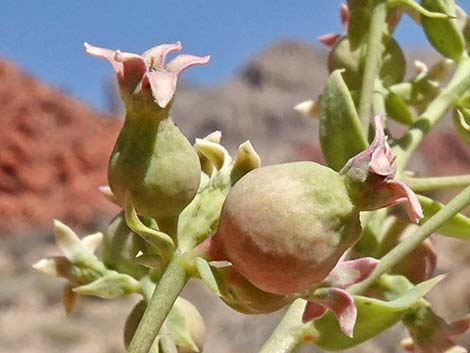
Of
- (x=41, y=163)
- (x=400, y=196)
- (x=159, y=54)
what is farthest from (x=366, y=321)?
(x=41, y=163)

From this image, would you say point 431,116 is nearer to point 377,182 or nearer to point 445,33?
point 445,33

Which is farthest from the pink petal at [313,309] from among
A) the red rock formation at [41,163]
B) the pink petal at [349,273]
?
the red rock formation at [41,163]

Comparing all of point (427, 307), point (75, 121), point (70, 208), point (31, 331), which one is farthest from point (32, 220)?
point (427, 307)

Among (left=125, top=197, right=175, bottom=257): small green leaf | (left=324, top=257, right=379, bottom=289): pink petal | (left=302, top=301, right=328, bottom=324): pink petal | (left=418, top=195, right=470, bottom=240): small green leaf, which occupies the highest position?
(left=125, top=197, right=175, bottom=257): small green leaf

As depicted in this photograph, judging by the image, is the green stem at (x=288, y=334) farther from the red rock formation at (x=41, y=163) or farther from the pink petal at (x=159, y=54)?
the red rock formation at (x=41, y=163)

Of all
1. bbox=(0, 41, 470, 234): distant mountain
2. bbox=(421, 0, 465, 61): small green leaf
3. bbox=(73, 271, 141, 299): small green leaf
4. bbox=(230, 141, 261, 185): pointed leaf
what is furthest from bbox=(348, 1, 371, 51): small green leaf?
bbox=(0, 41, 470, 234): distant mountain

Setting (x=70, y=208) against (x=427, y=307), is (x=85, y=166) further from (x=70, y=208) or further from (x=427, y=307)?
(x=427, y=307)

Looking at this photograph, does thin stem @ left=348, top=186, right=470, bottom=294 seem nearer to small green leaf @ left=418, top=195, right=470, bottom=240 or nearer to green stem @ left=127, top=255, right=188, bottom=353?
small green leaf @ left=418, top=195, right=470, bottom=240
